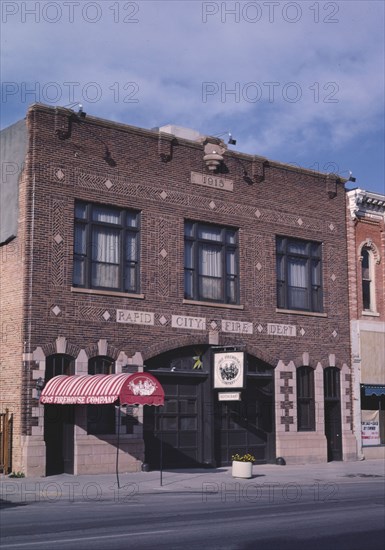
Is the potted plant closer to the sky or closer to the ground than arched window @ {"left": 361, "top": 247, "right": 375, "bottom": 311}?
closer to the ground

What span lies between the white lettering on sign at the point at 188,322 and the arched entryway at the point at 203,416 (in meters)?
0.74

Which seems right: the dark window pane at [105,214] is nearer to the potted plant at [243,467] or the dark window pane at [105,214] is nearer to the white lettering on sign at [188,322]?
the white lettering on sign at [188,322]

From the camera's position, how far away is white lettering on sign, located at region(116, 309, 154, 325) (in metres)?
26.1

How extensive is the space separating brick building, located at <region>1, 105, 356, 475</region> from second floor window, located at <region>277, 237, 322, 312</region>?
6 centimetres

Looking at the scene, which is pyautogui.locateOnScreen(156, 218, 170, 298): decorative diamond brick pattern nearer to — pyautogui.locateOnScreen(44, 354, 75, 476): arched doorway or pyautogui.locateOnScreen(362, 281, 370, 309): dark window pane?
pyautogui.locateOnScreen(44, 354, 75, 476): arched doorway

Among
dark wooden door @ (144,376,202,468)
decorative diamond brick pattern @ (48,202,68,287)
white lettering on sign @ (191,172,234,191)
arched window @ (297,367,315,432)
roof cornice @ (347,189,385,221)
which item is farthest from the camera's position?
roof cornice @ (347,189,385,221)

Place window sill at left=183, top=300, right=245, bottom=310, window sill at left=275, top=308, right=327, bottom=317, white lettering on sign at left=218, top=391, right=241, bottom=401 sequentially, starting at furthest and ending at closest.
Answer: window sill at left=275, top=308, right=327, bottom=317
window sill at left=183, top=300, right=245, bottom=310
white lettering on sign at left=218, top=391, right=241, bottom=401

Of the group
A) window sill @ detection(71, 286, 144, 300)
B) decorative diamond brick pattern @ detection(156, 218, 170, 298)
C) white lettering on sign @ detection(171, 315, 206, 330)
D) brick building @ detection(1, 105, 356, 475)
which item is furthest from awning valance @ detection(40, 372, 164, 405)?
decorative diamond brick pattern @ detection(156, 218, 170, 298)

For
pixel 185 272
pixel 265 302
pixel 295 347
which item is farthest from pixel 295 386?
pixel 185 272

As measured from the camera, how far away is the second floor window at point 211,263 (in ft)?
93.5

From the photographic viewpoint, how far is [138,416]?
25.8 meters

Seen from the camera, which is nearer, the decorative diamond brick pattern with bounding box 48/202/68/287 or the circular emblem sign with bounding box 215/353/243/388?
the decorative diamond brick pattern with bounding box 48/202/68/287

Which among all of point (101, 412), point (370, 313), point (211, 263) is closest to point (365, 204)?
point (370, 313)

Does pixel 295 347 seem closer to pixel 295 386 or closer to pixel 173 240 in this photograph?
pixel 295 386
